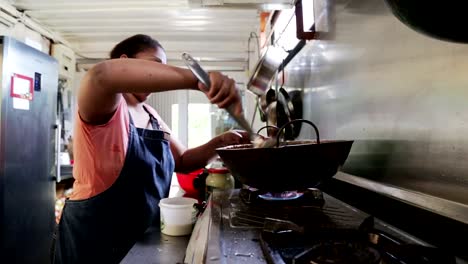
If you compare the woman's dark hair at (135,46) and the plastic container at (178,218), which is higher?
the woman's dark hair at (135,46)

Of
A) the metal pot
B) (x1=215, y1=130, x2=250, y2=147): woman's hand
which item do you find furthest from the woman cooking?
the metal pot

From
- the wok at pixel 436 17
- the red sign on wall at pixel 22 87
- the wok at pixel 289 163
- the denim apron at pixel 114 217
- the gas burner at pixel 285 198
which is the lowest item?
the denim apron at pixel 114 217

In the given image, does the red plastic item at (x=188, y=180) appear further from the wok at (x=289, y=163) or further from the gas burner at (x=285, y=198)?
the wok at (x=289, y=163)

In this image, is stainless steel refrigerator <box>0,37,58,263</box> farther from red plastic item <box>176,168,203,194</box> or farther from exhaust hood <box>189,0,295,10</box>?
exhaust hood <box>189,0,295,10</box>

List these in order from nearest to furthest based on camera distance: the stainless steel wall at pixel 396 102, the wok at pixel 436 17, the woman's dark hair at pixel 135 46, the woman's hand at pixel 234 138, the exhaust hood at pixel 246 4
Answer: the wok at pixel 436 17
the stainless steel wall at pixel 396 102
the woman's dark hair at pixel 135 46
the woman's hand at pixel 234 138
the exhaust hood at pixel 246 4

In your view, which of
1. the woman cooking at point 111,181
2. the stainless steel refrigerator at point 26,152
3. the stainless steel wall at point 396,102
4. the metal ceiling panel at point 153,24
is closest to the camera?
the stainless steel wall at point 396,102

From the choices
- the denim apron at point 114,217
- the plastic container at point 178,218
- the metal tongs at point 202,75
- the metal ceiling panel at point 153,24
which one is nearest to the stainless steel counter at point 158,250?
the plastic container at point 178,218

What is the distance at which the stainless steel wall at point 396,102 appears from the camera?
1.79ft

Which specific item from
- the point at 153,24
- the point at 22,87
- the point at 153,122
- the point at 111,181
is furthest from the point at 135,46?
the point at 153,24

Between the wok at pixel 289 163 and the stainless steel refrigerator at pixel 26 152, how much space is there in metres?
2.07

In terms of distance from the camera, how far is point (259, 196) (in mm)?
871

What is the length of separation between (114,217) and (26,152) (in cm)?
161

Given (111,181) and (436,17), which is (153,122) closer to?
(111,181)

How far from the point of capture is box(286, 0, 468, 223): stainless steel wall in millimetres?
545
